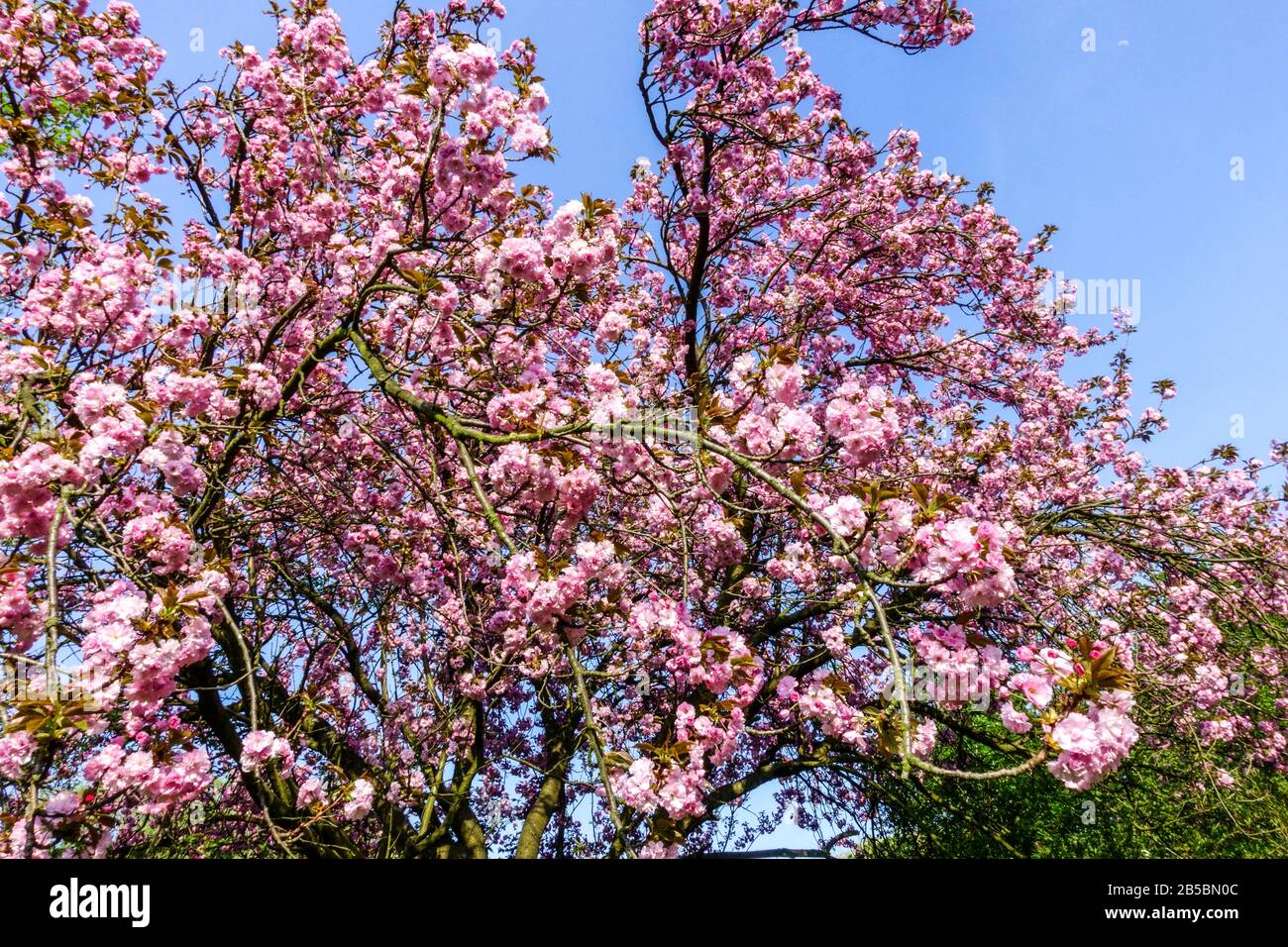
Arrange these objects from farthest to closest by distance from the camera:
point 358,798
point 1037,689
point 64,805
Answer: point 358,798 → point 64,805 → point 1037,689

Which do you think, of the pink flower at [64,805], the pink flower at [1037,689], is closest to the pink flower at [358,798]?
the pink flower at [64,805]

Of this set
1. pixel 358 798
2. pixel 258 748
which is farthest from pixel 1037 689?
pixel 358 798

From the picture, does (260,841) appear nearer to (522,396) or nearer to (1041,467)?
(522,396)

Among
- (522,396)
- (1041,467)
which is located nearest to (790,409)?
(522,396)

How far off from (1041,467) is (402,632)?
6.72m

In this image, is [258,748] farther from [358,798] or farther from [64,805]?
[358,798]

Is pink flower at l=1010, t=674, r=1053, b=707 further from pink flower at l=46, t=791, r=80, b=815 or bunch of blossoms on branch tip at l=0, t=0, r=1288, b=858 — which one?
pink flower at l=46, t=791, r=80, b=815

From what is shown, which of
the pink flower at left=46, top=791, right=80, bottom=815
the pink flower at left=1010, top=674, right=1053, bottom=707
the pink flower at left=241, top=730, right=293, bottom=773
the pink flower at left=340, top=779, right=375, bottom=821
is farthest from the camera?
the pink flower at left=340, top=779, right=375, bottom=821

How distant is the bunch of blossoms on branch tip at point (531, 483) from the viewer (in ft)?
8.57

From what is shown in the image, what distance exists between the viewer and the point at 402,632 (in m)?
5.80

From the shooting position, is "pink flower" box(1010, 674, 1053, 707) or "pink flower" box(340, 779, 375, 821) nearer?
"pink flower" box(1010, 674, 1053, 707)

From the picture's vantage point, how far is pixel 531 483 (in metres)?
3.17

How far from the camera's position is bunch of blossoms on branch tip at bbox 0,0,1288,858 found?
2613 millimetres

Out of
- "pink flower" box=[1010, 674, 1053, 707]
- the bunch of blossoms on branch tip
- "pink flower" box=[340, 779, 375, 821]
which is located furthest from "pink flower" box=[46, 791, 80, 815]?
"pink flower" box=[1010, 674, 1053, 707]
